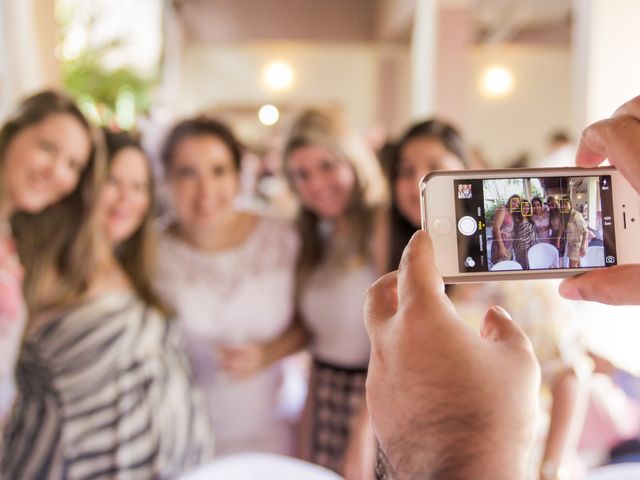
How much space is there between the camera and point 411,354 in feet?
0.77

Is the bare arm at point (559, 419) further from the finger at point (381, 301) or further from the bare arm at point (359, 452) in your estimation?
the finger at point (381, 301)

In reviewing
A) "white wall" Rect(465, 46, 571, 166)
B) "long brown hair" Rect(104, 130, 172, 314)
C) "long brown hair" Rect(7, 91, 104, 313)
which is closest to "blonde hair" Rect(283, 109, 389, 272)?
"long brown hair" Rect(104, 130, 172, 314)

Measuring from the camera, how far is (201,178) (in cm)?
97

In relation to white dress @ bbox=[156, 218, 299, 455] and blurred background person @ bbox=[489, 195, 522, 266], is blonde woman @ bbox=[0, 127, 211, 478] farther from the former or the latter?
blurred background person @ bbox=[489, 195, 522, 266]

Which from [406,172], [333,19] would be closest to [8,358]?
[406,172]

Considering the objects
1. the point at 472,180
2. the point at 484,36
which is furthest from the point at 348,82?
the point at 472,180

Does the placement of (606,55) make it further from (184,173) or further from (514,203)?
(184,173)

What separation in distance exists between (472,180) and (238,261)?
718 millimetres

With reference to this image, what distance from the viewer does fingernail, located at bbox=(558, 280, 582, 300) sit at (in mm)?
331

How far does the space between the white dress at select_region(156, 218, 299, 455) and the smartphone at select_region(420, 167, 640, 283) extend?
2.24 feet

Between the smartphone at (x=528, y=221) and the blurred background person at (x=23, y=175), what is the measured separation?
1.92ft

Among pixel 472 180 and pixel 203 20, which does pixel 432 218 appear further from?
pixel 203 20

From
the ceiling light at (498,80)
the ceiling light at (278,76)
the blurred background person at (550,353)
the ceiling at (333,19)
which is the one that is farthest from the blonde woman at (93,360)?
the ceiling light at (498,80)

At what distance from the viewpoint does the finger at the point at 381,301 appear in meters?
0.26
